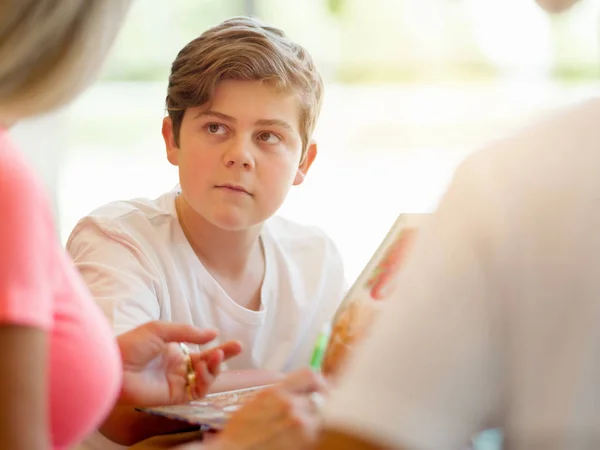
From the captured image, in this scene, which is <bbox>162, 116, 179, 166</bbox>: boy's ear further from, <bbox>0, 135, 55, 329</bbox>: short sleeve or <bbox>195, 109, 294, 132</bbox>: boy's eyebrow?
<bbox>0, 135, 55, 329</bbox>: short sleeve

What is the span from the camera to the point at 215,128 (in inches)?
54.4

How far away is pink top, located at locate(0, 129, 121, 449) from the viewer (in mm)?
688

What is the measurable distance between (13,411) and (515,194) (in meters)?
0.41

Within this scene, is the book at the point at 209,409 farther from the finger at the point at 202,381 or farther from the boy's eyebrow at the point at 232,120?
the boy's eyebrow at the point at 232,120

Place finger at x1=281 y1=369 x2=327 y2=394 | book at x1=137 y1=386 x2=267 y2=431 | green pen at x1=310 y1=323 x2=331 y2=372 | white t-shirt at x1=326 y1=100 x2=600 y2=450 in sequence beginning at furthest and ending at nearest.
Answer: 1. green pen at x1=310 y1=323 x2=331 y2=372
2. book at x1=137 y1=386 x2=267 y2=431
3. finger at x1=281 y1=369 x2=327 y2=394
4. white t-shirt at x1=326 y1=100 x2=600 y2=450

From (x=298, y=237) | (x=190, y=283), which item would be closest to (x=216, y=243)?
(x=190, y=283)

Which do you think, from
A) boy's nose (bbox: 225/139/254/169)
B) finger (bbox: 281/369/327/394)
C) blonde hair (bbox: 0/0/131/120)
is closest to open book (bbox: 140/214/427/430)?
finger (bbox: 281/369/327/394)

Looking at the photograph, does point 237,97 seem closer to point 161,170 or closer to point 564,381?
point 564,381

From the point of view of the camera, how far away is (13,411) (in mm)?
679

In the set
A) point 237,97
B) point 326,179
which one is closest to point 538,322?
point 237,97

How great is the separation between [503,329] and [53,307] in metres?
0.40

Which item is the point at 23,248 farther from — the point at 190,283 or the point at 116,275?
the point at 190,283

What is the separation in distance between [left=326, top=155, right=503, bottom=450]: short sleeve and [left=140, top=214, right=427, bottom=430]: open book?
45 centimetres

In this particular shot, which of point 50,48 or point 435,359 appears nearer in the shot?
point 435,359
